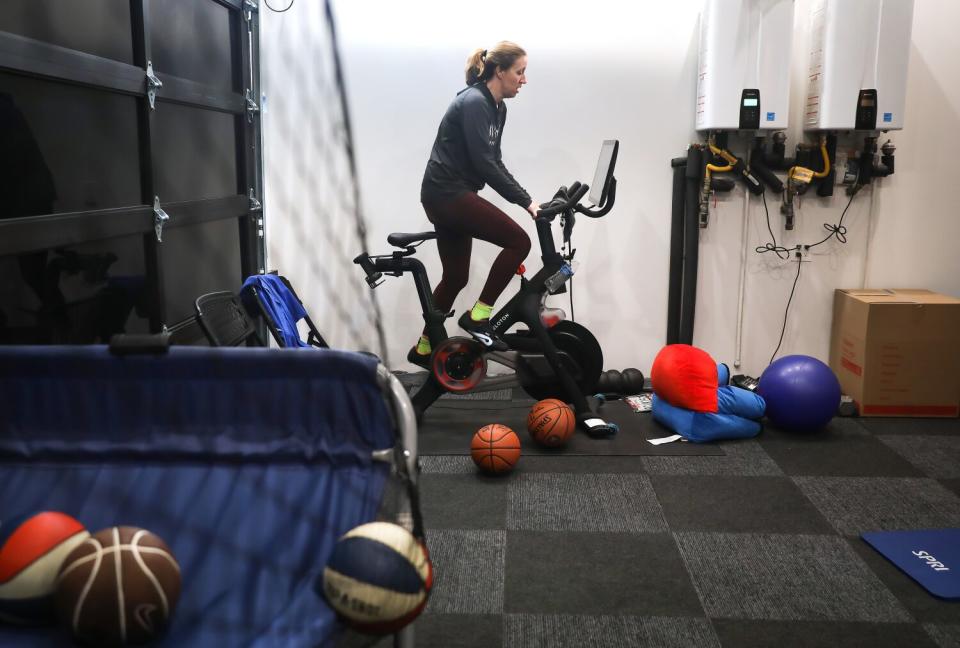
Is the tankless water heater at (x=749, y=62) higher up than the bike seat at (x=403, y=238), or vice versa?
the tankless water heater at (x=749, y=62)

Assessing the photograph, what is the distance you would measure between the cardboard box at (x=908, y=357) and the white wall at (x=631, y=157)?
54 centimetres

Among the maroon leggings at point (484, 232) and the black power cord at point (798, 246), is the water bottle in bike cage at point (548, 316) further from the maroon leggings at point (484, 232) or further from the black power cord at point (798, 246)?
the black power cord at point (798, 246)

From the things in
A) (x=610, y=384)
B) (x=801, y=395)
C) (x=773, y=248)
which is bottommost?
(x=610, y=384)

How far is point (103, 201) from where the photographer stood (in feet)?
8.96

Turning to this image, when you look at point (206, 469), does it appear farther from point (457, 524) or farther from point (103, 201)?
point (103, 201)

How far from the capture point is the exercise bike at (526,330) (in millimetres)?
3652

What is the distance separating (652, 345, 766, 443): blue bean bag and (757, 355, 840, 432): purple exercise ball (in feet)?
0.27

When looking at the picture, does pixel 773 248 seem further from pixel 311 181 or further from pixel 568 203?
pixel 311 181

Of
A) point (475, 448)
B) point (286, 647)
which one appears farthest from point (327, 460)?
point (475, 448)

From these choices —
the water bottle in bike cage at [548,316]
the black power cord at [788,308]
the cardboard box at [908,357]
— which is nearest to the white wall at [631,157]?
the black power cord at [788,308]

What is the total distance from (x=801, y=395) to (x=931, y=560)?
1.21 meters

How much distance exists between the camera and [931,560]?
2465 millimetres

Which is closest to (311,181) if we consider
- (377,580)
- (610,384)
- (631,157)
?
(631,157)

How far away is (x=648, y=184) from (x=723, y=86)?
2.18 feet
